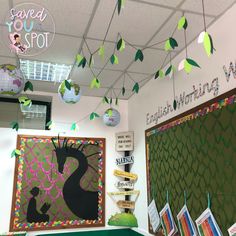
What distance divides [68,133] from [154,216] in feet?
5.50

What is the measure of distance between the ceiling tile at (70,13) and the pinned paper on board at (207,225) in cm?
185

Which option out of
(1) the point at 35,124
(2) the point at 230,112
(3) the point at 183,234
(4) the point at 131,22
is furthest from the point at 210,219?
(1) the point at 35,124

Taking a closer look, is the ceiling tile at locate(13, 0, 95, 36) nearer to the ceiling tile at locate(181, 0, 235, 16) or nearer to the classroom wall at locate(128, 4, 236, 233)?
the ceiling tile at locate(181, 0, 235, 16)

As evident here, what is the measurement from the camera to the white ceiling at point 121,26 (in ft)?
6.51

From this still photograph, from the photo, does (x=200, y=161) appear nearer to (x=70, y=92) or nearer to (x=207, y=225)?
(x=207, y=225)

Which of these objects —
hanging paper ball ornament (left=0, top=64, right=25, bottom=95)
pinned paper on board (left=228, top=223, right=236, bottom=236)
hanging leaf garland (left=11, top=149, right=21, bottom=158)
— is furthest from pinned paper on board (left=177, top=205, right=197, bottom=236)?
hanging leaf garland (left=11, top=149, right=21, bottom=158)

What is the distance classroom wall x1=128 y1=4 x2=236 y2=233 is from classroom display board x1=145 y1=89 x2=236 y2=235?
12cm

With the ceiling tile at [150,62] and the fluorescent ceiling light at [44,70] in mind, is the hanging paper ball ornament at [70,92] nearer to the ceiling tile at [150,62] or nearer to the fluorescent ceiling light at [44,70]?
the fluorescent ceiling light at [44,70]

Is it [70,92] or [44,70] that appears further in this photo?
[44,70]

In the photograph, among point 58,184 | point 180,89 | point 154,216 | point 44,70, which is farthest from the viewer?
point 58,184

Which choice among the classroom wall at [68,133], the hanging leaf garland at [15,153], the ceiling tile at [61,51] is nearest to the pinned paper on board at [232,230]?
the ceiling tile at [61,51]

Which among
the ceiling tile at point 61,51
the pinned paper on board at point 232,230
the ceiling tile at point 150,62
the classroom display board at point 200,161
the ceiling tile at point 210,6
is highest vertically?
the ceiling tile at point 210,6

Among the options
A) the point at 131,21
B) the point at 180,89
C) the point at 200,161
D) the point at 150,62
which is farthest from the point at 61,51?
the point at 200,161

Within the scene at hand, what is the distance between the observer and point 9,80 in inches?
84.6
